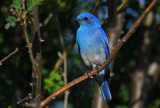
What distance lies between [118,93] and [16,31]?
6.84 feet

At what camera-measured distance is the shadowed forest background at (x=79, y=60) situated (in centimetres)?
434

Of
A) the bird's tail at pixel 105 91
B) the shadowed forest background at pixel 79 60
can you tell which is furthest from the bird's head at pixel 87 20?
the bird's tail at pixel 105 91

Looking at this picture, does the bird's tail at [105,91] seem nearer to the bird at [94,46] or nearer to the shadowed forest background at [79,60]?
the bird at [94,46]

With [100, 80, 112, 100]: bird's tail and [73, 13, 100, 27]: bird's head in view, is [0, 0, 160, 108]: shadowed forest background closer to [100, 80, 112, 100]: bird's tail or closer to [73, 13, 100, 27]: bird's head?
[73, 13, 100, 27]: bird's head

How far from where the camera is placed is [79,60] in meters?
5.05

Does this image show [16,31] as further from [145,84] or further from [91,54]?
[145,84]

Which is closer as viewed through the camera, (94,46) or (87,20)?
(94,46)

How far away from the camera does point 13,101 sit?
157 inches

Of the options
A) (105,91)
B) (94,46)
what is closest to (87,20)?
(94,46)

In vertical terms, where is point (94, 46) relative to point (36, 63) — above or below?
above

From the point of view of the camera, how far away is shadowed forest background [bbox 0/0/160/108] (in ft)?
14.2

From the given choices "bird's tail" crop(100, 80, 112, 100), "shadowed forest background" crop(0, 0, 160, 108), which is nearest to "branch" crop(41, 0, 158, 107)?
"bird's tail" crop(100, 80, 112, 100)

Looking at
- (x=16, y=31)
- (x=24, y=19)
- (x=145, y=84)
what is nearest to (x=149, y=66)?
(x=145, y=84)

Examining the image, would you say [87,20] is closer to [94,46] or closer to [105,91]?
[94,46]
